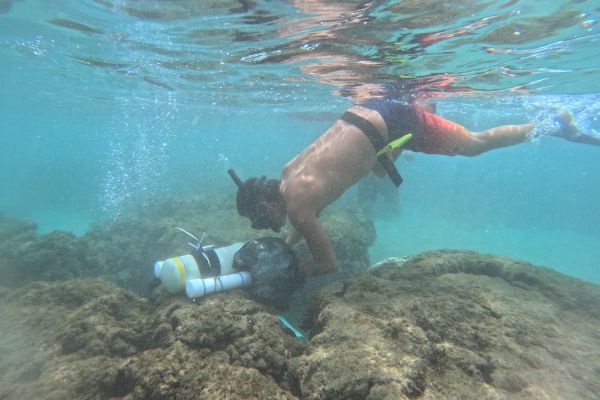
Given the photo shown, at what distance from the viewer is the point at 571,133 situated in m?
9.17

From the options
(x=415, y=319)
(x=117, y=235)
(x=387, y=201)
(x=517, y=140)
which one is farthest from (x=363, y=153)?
(x=387, y=201)

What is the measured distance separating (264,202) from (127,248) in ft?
33.3

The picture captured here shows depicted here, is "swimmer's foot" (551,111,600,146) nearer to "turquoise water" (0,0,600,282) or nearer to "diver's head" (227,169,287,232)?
"turquoise water" (0,0,600,282)

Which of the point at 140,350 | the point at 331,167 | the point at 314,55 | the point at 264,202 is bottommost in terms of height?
the point at 140,350

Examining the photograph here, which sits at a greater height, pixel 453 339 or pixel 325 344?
pixel 325 344

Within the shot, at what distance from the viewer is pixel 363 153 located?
512cm

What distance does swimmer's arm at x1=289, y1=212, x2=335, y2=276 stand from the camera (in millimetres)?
4430

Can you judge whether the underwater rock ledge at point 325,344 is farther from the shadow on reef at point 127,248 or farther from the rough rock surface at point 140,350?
the shadow on reef at point 127,248

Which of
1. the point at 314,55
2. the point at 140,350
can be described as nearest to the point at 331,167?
the point at 140,350

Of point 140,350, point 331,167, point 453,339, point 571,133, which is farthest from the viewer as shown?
point 571,133

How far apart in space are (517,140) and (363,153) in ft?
12.9

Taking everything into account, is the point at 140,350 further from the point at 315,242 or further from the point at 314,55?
the point at 314,55

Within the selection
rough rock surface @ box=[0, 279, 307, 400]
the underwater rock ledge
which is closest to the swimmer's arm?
the underwater rock ledge

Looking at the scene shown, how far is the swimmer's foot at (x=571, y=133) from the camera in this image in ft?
28.4
